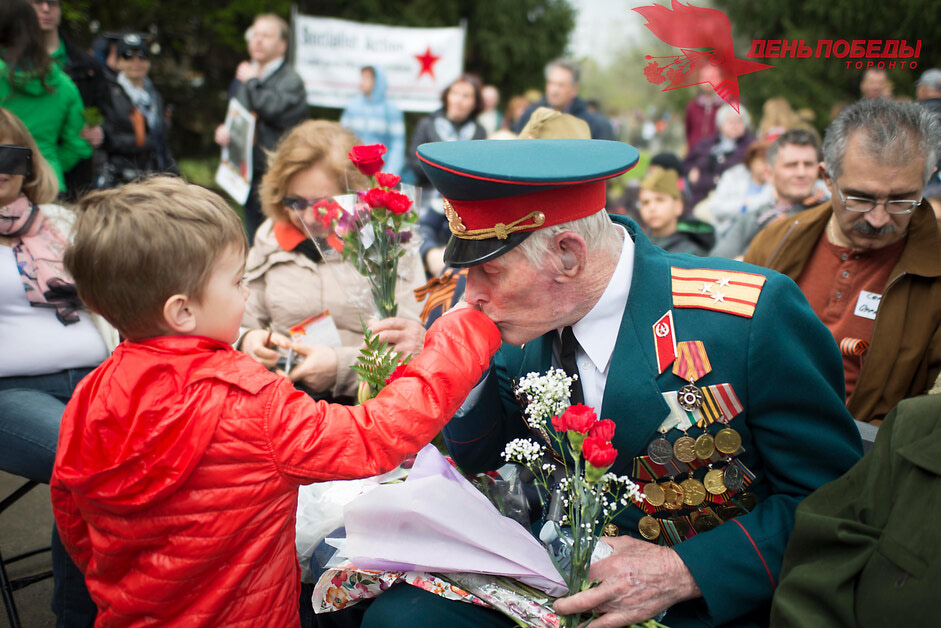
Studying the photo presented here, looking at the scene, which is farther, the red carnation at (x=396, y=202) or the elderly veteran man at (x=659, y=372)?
the red carnation at (x=396, y=202)

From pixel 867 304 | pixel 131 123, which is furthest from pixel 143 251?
pixel 131 123

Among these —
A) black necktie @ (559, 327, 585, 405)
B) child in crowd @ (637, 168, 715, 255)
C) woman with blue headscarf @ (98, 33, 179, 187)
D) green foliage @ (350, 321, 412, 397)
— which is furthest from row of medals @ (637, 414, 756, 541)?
woman with blue headscarf @ (98, 33, 179, 187)

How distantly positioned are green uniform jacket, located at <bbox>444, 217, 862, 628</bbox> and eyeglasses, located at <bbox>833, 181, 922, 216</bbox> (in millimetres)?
1128

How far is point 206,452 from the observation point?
1580 mm

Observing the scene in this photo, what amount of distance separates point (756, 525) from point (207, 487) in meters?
1.29

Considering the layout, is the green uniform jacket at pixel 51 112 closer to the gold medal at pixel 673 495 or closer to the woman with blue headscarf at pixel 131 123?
the woman with blue headscarf at pixel 131 123

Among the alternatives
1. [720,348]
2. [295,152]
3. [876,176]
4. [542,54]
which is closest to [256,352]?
[295,152]

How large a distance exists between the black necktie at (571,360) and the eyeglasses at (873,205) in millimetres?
1477

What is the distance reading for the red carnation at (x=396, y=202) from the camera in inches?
83.6

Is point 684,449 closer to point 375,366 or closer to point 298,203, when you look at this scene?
point 375,366

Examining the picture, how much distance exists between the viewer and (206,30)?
1062cm

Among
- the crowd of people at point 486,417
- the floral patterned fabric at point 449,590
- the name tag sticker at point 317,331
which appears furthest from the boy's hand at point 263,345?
the floral patterned fabric at point 449,590

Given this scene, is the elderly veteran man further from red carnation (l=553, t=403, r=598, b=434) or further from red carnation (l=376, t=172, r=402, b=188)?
red carnation (l=553, t=403, r=598, b=434)

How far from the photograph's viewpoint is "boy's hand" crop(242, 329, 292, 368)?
9.18 ft
